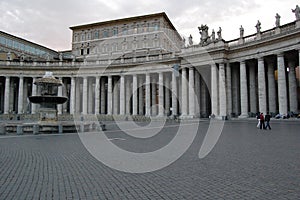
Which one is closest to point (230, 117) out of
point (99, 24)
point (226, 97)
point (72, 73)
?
point (226, 97)

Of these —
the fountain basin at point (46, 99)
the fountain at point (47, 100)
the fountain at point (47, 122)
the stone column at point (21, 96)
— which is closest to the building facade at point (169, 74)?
the stone column at point (21, 96)

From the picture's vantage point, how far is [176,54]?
48562 mm

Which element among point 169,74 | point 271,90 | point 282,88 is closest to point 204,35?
point 169,74

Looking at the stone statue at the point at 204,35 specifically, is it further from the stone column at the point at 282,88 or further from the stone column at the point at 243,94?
the stone column at the point at 282,88

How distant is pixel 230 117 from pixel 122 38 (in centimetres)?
5197

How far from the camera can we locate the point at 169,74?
54438 mm

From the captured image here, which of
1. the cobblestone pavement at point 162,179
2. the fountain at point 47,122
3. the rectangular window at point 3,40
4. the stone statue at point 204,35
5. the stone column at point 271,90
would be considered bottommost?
the cobblestone pavement at point 162,179

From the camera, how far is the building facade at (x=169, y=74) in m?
36.9

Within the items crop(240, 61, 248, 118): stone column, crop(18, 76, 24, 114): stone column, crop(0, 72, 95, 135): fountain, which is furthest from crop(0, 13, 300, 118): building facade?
crop(0, 72, 95, 135): fountain

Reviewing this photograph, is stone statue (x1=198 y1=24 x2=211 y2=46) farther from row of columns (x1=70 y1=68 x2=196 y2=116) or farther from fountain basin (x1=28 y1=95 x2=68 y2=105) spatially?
fountain basin (x1=28 y1=95 x2=68 y2=105)

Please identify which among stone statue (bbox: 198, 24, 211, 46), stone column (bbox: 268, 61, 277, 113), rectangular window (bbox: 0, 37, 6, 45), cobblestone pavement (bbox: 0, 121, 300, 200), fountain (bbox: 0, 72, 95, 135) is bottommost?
cobblestone pavement (bbox: 0, 121, 300, 200)

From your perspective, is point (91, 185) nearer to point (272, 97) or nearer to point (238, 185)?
point (238, 185)

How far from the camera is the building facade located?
3691 cm

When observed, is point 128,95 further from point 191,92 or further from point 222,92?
point 222,92
